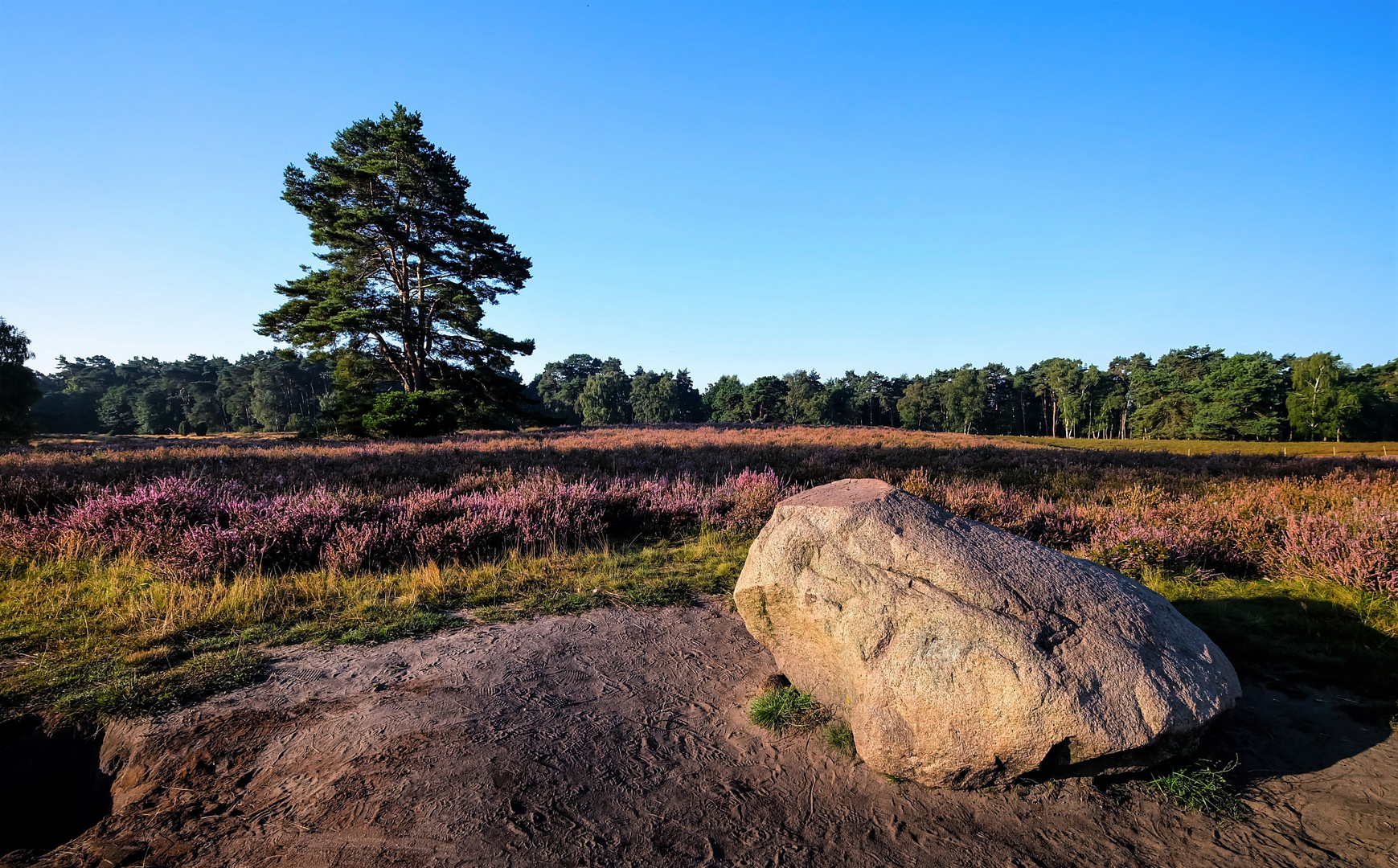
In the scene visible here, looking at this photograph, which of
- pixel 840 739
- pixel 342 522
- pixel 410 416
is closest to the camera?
pixel 840 739

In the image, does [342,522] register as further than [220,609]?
A: Yes

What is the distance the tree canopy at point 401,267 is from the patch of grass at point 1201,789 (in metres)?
30.5

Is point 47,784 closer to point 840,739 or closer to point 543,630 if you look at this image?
point 543,630

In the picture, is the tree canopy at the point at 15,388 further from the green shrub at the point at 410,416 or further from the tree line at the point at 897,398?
the green shrub at the point at 410,416

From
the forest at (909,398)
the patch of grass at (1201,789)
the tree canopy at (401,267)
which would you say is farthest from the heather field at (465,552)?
the forest at (909,398)

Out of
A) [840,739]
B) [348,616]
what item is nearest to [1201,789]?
[840,739]

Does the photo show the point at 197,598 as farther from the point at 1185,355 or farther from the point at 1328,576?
the point at 1185,355

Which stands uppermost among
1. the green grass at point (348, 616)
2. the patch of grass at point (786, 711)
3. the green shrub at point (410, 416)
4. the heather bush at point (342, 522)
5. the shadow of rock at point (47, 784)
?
the green shrub at point (410, 416)

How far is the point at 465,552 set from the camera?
6.82 metres

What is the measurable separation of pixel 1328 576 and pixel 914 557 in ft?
18.6

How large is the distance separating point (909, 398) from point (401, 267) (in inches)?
3034

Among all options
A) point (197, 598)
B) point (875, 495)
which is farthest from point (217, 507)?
point (875, 495)

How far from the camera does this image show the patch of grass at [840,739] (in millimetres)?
3154

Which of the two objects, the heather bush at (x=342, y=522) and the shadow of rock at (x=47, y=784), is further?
the heather bush at (x=342, y=522)
